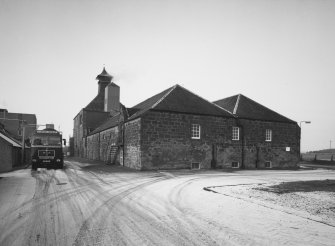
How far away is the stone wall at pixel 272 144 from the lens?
978 inches

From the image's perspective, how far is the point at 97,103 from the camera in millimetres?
53906

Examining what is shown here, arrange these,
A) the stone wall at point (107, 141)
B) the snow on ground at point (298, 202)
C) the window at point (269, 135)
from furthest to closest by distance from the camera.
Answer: the stone wall at point (107, 141) → the window at point (269, 135) → the snow on ground at point (298, 202)

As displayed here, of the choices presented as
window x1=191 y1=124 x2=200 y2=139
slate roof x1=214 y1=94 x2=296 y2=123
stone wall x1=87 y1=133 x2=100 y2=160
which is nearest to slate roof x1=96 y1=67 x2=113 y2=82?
stone wall x1=87 y1=133 x2=100 y2=160

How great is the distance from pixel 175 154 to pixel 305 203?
45.2 ft

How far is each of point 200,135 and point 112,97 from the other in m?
31.8

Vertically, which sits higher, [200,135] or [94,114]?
[94,114]

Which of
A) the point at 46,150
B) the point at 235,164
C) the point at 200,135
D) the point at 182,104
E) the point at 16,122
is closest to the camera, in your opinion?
the point at 46,150

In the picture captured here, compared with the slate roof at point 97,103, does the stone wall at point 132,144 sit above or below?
below

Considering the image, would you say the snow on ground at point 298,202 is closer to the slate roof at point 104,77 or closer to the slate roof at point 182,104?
the slate roof at point 182,104

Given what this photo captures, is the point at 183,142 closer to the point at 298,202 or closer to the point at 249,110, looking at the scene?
the point at 249,110

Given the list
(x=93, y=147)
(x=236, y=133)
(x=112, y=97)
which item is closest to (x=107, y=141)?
(x=93, y=147)

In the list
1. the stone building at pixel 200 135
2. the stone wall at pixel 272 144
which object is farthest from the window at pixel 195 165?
the stone wall at pixel 272 144

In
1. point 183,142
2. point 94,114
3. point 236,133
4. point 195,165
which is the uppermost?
point 94,114

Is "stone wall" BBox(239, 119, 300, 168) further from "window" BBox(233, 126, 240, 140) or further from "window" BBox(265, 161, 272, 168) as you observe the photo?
"window" BBox(233, 126, 240, 140)
